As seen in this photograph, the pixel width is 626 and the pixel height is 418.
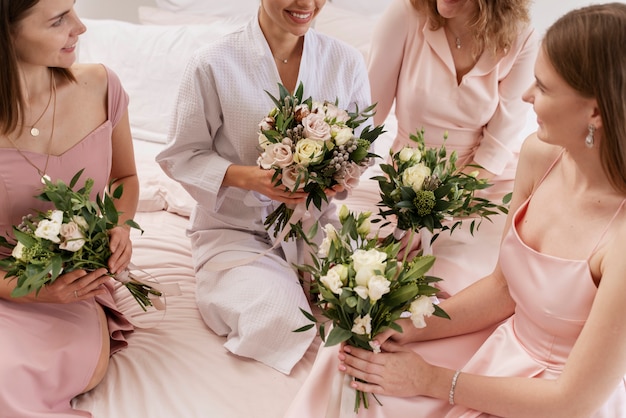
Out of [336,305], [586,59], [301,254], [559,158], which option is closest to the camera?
[586,59]

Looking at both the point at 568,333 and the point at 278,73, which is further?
the point at 278,73

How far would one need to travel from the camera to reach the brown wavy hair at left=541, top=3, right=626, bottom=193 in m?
1.30

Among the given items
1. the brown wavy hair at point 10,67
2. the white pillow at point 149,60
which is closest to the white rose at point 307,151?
the brown wavy hair at point 10,67

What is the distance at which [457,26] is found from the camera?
241 cm

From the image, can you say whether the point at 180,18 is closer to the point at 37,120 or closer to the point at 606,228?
the point at 37,120

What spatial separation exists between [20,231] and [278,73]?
912mm

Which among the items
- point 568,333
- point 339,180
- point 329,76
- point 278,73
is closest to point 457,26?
point 329,76

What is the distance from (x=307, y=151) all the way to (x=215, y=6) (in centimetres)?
226

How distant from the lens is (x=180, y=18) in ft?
12.2

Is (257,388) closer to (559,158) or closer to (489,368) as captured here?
(489,368)

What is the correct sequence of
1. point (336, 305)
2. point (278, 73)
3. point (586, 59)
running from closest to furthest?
1. point (586, 59)
2. point (336, 305)
3. point (278, 73)

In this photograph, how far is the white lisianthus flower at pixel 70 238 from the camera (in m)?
1.65

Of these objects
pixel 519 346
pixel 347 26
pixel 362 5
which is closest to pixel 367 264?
pixel 519 346

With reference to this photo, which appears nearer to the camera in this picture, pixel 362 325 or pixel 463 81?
pixel 362 325
